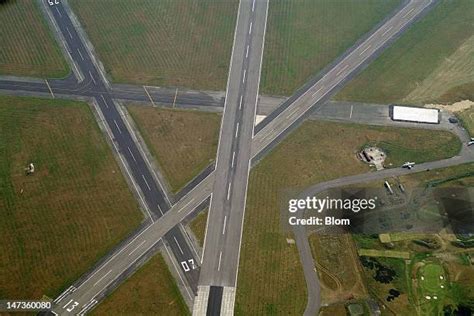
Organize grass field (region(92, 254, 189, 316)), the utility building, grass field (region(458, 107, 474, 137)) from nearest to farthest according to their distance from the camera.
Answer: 1. grass field (region(92, 254, 189, 316))
2. grass field (region(458, 107, 474, 137))
3. the utility building

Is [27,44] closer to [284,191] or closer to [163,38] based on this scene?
[163,38]

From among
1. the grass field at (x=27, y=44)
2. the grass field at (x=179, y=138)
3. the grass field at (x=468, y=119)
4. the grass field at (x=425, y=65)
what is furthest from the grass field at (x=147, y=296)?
the grass field at (x=468, y=119)

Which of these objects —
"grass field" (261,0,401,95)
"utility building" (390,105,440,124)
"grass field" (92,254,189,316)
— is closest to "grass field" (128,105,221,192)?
"grass field" (261,0,401,95)

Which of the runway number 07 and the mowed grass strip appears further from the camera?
the runway number 07

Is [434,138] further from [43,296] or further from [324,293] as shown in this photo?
[43,296]

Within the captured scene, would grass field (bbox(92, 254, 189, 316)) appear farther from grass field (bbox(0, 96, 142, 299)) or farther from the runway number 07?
grass field (bbox(0, 96, 142, 299))

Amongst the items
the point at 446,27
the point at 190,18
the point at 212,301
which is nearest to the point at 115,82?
the point at 190,18
